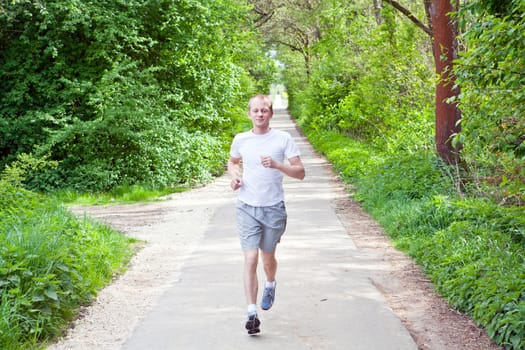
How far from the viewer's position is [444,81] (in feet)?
39.7

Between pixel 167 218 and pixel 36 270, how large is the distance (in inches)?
252

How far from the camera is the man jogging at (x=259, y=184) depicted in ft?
17.7

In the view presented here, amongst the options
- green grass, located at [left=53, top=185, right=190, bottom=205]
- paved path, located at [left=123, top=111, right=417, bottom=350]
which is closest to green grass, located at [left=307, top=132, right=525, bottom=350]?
paved path, located at [left=123, top=111, right=417, bottom=350]

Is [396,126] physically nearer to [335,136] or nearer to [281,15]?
[335,136]

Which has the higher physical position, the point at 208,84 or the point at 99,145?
the point at 208,84

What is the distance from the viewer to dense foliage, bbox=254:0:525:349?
6.15 m

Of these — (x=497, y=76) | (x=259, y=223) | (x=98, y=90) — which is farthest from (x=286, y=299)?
(x=98, y=90)

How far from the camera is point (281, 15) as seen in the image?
4494cm

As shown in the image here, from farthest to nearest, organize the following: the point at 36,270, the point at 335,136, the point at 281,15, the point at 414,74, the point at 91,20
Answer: the point at 281,15, the point at 335,136, the point at 414,74, the point at 91,20, the point at 36,270

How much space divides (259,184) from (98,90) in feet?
36.5

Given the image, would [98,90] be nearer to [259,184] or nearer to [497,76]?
[259,184]

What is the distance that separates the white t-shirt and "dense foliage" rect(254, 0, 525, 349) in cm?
218

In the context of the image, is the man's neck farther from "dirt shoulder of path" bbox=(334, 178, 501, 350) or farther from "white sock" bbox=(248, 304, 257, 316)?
"dirt shoulder of path" bbox=(334, 178, 501, 350)

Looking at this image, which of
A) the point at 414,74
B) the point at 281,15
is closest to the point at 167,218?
the point at 414,74
